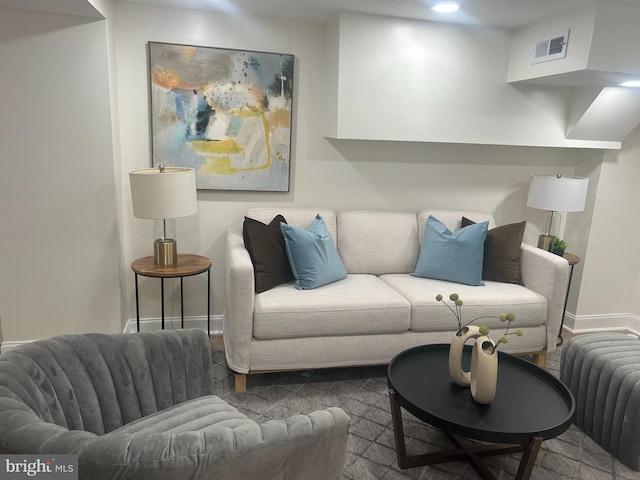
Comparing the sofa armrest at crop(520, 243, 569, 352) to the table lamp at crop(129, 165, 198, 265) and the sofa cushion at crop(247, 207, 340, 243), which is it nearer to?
the sofa cushion at crop(247, 207, 340, 243)

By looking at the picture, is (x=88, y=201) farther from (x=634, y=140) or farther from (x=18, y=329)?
(x=634, y=140)

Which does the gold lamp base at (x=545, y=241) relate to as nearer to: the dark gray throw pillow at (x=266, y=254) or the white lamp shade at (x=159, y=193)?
the dark gray throw pillow at (x=266, y=254)

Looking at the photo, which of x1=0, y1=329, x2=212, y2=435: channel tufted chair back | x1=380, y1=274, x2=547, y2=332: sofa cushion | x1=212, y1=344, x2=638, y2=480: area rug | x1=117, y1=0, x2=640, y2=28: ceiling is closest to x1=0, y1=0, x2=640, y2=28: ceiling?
x1=117, y1=0, x2=640, y2=28: ceiling

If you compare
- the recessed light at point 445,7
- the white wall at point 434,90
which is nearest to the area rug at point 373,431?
the white wall at point 434,90

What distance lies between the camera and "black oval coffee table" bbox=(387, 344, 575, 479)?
183 cm

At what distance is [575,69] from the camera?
9.09 ft

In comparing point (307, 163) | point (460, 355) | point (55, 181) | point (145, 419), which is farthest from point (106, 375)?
point (307, 163)

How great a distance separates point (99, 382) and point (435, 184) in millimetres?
2759

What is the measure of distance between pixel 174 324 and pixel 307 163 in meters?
1.47

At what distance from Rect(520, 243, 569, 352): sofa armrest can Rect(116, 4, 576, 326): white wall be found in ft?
2.59

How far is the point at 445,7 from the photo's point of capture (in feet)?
9.12

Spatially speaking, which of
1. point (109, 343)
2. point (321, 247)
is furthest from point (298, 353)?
point (109, 343)

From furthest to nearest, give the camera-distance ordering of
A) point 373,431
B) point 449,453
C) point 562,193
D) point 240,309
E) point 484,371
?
point 562,193 < point 240,309 < point 373,431 < point 449,453 < point 484,371

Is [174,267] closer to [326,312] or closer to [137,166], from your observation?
[137,166]
